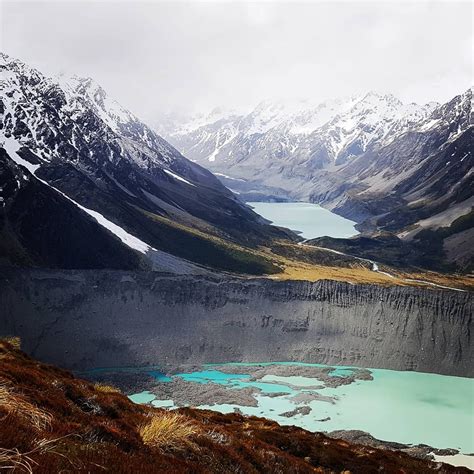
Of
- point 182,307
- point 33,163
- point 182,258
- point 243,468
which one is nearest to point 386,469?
point 243,468

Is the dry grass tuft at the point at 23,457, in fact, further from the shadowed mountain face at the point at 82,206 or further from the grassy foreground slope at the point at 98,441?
the shadowed mountain face at the point at 82,206

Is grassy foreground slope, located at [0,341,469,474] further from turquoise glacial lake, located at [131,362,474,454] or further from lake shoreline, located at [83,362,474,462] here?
turquoise glacial lake, located at [131,362,474,454]

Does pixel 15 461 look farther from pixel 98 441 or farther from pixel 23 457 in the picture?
pixel 98 441

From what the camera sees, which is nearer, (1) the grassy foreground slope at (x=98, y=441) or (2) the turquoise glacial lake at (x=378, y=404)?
(1) the grassy foreground slope at (x=98, y=441)

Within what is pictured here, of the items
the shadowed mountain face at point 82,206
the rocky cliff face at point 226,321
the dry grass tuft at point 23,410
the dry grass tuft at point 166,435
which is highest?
the shadowed mountain face at point 82,206

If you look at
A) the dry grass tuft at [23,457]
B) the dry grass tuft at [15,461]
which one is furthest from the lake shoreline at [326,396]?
the dry grass tuft at [15,461]

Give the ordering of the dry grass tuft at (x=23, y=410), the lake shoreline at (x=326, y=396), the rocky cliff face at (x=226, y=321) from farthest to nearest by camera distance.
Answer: the rocky cliff face at (x=226, y=321) < the lake shoreline at (x=326, y=396) < the dry grass tuft at (x=23, y=410)

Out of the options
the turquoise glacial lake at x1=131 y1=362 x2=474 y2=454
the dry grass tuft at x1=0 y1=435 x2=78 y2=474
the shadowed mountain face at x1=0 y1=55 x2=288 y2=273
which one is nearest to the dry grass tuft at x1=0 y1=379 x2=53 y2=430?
the dry grass tuft at x1=0 y1=435 x2=78 y2=474
